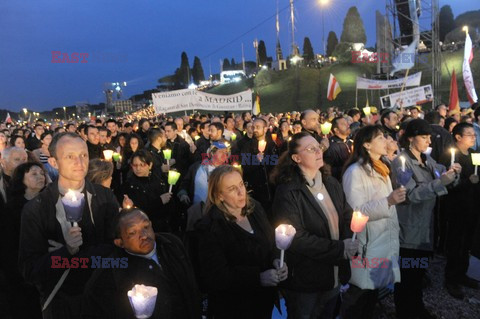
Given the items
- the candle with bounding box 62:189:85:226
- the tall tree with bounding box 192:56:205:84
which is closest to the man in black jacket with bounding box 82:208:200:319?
the candle with bounding box 62:189:85:226

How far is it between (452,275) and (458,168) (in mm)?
1754

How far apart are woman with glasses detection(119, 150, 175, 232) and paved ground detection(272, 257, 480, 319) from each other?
1.69 metres

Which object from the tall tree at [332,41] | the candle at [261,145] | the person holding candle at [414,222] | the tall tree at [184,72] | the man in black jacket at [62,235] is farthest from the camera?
the tall tree at [184,72]

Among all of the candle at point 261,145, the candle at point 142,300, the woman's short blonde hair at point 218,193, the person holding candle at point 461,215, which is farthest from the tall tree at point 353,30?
the candle at point 142,300

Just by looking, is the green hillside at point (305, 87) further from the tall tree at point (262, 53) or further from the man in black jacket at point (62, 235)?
the man in black jacket at point (62, 235)

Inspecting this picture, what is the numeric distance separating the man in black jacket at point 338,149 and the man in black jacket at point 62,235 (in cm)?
343

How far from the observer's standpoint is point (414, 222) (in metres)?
3.72

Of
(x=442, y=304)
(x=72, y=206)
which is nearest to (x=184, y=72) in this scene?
(x=442, y=304)

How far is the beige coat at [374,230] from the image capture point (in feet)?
10.7

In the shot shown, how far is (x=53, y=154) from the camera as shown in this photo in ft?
9.09

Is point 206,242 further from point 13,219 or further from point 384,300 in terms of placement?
point 384,300

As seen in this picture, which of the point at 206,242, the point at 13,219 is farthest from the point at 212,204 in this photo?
the point at 13,219

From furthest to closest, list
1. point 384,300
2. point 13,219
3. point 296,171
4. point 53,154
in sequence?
point 384,300 < point 13,219 < point 296,171 < point 53,154

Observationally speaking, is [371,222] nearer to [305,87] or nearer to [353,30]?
[305,87]
